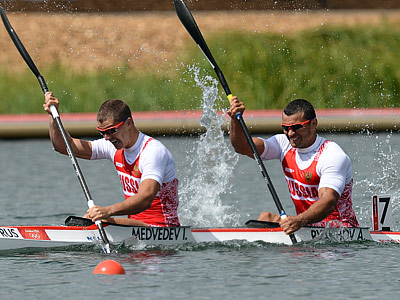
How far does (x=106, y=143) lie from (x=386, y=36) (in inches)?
757

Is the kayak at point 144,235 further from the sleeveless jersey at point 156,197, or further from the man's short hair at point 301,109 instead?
the man's short hair at point 301,109

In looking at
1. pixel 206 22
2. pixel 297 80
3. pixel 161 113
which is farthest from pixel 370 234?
pixel 206 22

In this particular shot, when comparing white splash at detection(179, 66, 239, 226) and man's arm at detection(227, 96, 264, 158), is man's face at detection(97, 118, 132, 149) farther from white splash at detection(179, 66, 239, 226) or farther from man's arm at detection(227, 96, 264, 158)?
white splash at detection(179, 66, 239, 226)

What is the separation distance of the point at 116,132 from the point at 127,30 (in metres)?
22.9

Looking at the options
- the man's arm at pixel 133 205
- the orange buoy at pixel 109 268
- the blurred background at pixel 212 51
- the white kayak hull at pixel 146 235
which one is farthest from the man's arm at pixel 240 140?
the blurred background at pixel 212 51

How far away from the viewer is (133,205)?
29.9ft

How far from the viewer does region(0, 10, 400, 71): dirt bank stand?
2980 cm

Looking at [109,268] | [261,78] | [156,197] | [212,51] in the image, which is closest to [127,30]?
[212,51]

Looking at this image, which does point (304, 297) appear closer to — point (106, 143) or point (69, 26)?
point (106, 143)

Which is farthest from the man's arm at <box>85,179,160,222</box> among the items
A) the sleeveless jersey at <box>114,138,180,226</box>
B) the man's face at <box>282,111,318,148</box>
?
the man's face at <box>282,111,318,148</box>

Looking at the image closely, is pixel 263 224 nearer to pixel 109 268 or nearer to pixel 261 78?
pixel 109 268

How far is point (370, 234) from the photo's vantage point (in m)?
9.80

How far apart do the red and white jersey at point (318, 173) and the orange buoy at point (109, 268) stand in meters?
2.08

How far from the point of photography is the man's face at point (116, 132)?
30.7 ft
